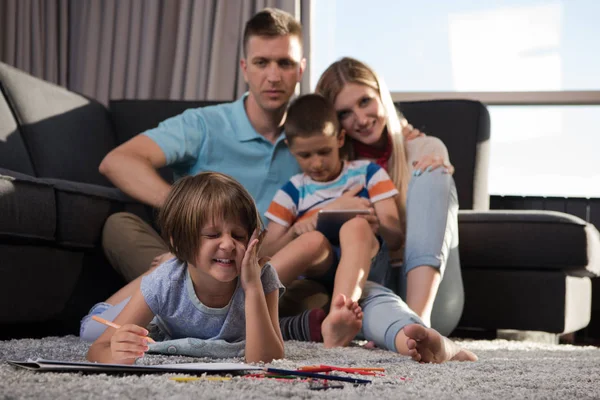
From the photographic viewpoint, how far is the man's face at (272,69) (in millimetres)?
2045

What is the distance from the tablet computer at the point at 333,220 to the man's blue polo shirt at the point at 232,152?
0.34m

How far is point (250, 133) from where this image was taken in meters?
2.11

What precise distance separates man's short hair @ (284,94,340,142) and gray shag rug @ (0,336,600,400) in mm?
611

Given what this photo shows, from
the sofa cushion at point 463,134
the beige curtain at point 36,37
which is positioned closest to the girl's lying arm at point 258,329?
the sofa cushion at point 463,134

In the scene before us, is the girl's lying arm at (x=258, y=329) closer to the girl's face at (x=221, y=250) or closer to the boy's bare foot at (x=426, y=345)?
the girl's face at (x=221, y=250)

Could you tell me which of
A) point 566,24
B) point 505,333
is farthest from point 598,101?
point 505,333

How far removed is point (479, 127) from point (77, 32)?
2161 millimetres

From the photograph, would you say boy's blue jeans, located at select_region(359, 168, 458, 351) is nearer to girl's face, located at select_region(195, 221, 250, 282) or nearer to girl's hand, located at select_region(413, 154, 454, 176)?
girl's hand, located at select_region(413, 154, 454, 176)

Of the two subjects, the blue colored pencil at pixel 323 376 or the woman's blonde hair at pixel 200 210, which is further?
the woman's blonde hair at pixel 200 210

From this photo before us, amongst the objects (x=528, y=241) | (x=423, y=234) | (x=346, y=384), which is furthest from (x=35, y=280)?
(x=528, y=241)

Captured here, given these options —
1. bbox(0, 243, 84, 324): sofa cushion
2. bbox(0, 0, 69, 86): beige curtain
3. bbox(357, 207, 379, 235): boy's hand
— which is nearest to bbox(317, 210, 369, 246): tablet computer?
bbox(357, 207, 379, 235): boy's hand

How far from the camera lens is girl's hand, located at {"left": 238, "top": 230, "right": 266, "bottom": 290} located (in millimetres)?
1185

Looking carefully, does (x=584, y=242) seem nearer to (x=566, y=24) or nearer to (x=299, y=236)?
(x=299, y=236)

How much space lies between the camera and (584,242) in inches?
81.8
